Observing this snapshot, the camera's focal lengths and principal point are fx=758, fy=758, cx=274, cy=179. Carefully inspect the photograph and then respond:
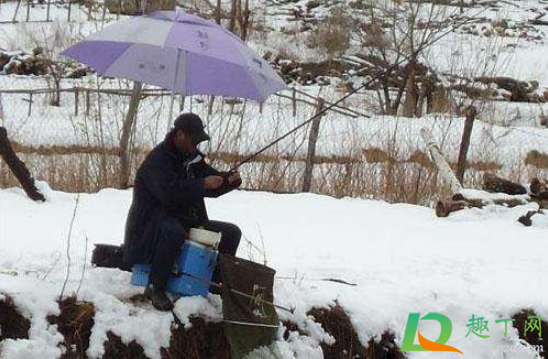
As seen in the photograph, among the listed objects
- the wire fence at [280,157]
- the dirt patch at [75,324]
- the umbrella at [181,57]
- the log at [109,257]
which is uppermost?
the umbrella at [181,57]

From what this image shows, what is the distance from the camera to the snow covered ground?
4.57 metres

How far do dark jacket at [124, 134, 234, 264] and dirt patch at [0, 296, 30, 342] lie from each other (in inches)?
28.2

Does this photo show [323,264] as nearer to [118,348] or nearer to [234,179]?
[234,179]

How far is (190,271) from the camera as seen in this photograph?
4.61m

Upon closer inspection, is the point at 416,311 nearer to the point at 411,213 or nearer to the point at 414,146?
the point at 411,213

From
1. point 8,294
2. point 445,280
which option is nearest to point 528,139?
point 445,280

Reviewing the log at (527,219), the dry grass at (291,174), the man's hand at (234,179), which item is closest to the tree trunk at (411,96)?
the dry grass at (291,174)

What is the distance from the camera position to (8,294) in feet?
14.2

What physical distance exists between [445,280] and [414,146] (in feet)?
23.2

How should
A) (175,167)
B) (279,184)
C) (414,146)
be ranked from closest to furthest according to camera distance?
(175,167), (279,184), (414,146)

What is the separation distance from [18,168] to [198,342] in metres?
3.88

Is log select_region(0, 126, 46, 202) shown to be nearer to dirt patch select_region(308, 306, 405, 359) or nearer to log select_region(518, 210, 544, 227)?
dirt patch select_region(308, 306, 405, 359)

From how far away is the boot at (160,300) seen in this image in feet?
15.0

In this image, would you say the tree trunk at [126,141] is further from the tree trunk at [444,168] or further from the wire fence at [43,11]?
the wire fence at [43,11]
